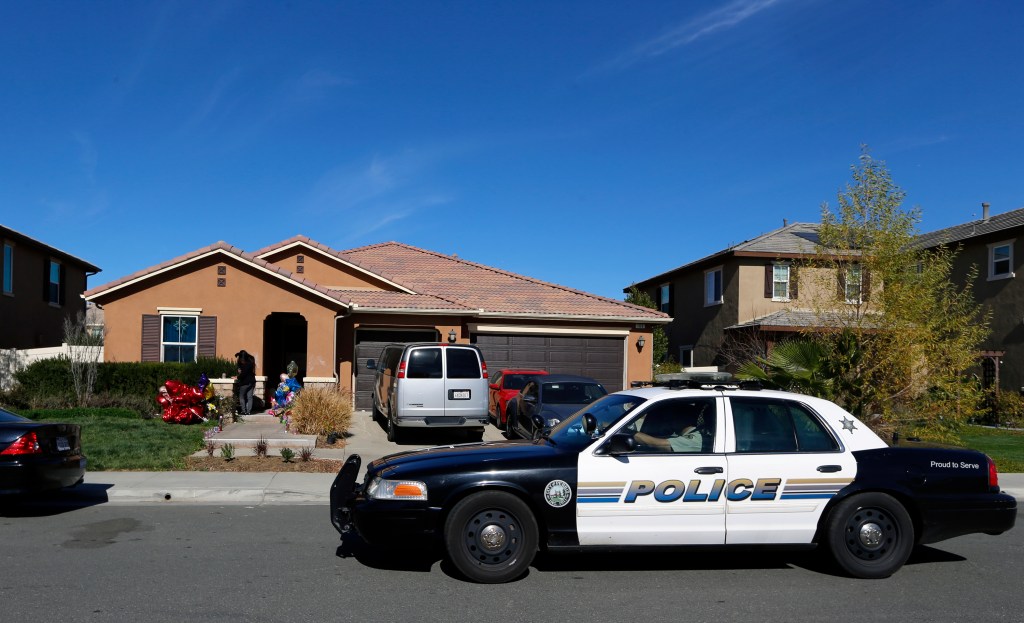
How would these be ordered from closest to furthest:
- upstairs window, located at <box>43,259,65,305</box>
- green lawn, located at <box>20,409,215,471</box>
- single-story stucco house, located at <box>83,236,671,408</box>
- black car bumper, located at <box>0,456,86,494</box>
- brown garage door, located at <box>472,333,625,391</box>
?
black car bumper, located at <box>0,456,86,494</box> → green lawn, located at <box>20,409,215,471</box> → single-story stucco house, located at <box>83,236,671,408</box> → brown garage door, located at <box>472,333,625,391</box> → upstairs window, located at <box>43,259,65,305</box>

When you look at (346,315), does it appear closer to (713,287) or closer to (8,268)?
(8,268)

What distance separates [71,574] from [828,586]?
5.98 m

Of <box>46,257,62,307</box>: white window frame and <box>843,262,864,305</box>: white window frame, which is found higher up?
<box>46,257,62,307</box>: white window frame

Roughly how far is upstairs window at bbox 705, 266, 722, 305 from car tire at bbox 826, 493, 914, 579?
21.2m

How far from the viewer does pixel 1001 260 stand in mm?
24969

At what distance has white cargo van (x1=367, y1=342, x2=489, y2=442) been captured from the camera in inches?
579

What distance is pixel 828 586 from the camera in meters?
6.55

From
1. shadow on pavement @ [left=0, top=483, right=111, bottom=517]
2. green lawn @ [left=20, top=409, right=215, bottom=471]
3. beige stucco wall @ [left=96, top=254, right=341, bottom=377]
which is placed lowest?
shadow on pavement @ [left=0, top=483, right=111, bottom=517]

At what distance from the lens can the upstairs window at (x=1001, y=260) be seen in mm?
24547

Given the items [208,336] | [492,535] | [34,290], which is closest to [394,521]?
[492,535]

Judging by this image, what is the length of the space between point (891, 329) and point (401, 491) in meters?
9.95

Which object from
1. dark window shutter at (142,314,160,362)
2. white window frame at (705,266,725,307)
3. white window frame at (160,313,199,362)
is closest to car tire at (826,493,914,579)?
white window frame at (160,313,199,362)

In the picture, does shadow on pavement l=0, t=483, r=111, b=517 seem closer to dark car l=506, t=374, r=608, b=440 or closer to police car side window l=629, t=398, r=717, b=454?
police car side window l=629, t=398, r=717, b=454

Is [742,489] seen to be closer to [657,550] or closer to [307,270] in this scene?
[657,550]
